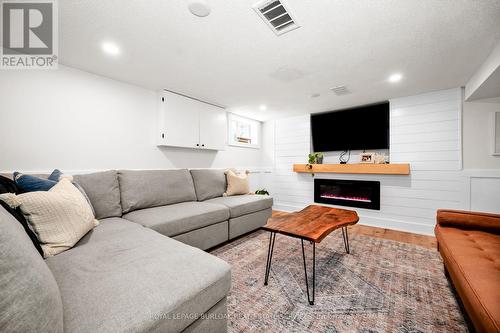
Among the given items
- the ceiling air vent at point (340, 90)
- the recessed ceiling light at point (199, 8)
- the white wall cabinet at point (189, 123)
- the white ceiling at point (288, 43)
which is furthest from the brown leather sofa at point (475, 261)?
the white wall cabinet at point (189, 123)

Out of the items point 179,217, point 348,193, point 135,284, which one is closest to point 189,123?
point 179,217

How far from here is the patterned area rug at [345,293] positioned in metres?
1.38

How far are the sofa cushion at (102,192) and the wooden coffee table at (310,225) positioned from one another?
1633 millimetres

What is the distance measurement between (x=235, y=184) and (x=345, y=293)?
225 centimetres

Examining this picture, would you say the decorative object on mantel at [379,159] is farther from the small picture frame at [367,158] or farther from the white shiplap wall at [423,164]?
the white shiplap wall at [423,164]

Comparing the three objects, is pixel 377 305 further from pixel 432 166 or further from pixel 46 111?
pixel 46 111

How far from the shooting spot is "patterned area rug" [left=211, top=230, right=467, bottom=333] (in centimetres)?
138

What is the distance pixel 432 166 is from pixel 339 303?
3.04 meters

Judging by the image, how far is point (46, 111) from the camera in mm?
2311

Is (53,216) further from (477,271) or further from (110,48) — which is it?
(477,271)

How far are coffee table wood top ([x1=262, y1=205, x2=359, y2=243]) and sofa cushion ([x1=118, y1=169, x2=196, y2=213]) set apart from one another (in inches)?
55.7

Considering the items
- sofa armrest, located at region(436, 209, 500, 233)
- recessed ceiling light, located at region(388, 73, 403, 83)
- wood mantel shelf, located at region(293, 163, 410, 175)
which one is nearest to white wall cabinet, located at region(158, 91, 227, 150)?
wood mantel shelf, located at region(293, 163, 410, 175)

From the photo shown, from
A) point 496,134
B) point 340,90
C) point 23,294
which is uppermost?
point 340,90

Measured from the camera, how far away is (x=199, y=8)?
1.57m
